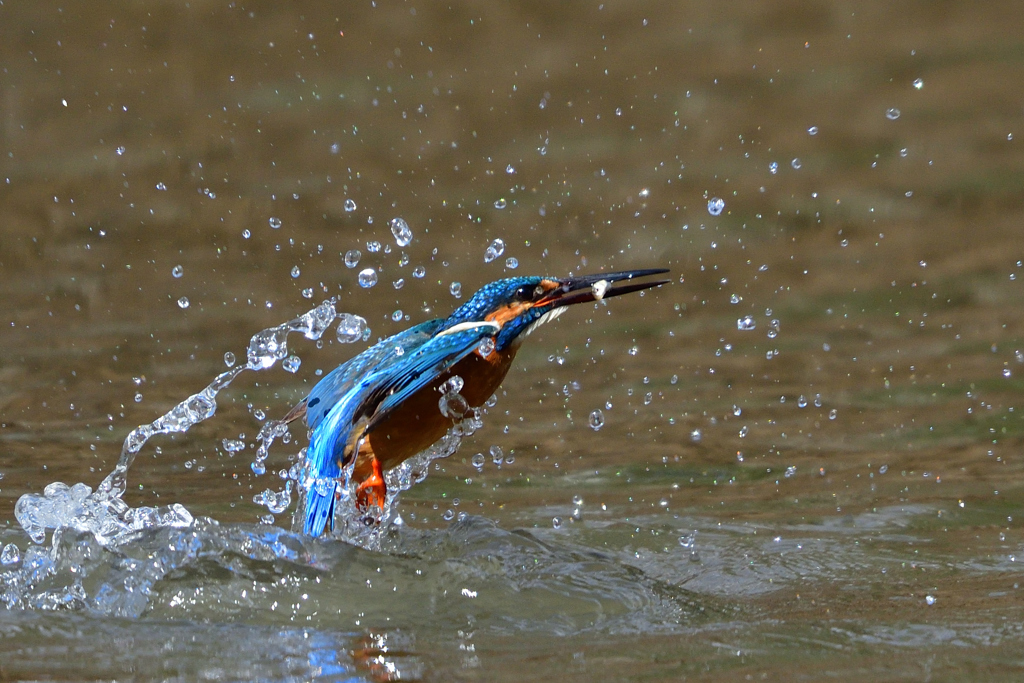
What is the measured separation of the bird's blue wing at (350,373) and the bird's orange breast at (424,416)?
0.15m

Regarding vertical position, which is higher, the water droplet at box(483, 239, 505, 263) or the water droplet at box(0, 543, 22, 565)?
the water droplet at box(483, 239, 505, 263)

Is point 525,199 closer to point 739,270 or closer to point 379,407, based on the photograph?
point 739,270

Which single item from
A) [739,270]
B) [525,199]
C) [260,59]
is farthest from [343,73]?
[739,270]

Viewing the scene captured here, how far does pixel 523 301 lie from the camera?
408 centimetres

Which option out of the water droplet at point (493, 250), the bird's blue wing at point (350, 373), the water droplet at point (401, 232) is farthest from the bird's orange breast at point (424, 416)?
the water droplet at point (493, 250)

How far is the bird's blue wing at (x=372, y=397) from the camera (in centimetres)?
385

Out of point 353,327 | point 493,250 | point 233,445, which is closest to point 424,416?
point 353,327

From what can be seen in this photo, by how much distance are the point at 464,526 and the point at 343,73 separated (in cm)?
442

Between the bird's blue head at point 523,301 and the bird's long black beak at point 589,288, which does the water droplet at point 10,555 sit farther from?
the bird's long black beak at point 589,288

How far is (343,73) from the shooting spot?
7.68 metres

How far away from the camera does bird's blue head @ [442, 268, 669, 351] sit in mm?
4043

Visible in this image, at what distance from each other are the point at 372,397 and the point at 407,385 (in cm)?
11

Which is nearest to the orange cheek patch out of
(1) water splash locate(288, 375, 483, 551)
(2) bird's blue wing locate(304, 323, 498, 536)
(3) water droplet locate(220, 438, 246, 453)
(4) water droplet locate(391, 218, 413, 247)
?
(2) bird's blue wing locate(304, 323, 498, 536)

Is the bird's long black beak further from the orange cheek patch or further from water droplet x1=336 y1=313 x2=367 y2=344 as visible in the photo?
water droplet x1=336 y1=313 x2=367 y2=344
